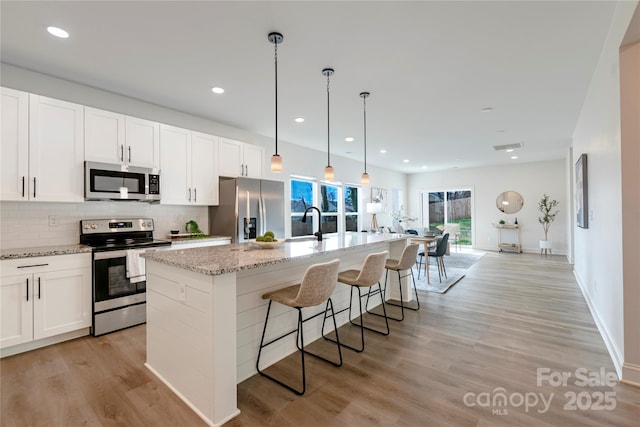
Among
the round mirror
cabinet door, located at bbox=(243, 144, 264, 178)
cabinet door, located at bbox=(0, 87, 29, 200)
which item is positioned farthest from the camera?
the round mirror

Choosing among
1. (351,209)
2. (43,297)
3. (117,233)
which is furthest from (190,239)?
(351,209)

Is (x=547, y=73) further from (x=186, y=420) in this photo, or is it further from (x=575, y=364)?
(x=186, y=420)

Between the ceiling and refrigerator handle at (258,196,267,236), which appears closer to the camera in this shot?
the ceiling

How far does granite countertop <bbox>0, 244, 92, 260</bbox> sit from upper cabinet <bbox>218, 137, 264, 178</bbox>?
197 cm

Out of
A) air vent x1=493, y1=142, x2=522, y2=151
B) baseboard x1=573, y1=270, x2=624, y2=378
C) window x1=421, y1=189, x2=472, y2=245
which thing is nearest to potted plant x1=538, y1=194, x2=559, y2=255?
window x1=421, y1=189, x2=472, y2=245

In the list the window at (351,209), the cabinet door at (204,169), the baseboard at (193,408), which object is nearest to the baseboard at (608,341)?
the baseboard at (193,408)

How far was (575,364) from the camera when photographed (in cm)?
245

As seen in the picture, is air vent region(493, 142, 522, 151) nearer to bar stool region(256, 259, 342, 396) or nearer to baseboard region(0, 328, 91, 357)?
bar stool region(256, 259, 342, 396)

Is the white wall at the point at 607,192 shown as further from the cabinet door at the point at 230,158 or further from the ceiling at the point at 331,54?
the cabinet door at the point at 230,158

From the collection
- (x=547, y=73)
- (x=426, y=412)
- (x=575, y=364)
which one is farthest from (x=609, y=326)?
(x=547, y=73)

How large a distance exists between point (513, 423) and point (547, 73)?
328 cm

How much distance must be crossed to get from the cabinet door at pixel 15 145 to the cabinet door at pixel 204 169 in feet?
5.42

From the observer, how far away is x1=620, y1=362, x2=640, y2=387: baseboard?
7.02 ft

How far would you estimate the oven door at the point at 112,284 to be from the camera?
3055 millimetres
